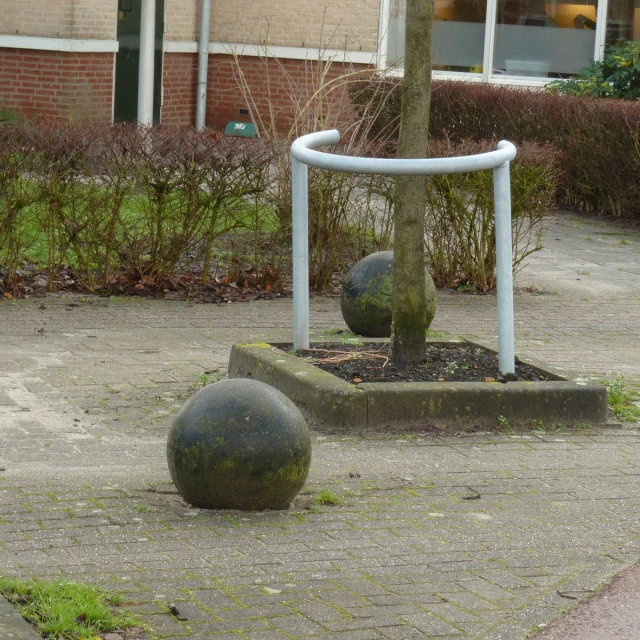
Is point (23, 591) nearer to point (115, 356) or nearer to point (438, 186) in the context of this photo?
point (115, 356)

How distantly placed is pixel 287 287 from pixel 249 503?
532 centimetres

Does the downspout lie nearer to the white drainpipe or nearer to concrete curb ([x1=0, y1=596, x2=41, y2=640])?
the white drainpipe

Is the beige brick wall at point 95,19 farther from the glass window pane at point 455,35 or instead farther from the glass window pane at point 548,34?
the glass window pane at point 548,34

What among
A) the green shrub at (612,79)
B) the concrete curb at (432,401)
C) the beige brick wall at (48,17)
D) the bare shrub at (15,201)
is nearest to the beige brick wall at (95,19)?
the beige brick wall at (48,17)

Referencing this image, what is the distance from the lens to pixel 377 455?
19.5 ft

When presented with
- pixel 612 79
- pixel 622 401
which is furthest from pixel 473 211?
pixel 612 79

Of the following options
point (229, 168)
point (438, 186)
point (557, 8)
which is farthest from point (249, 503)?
point (557, 8)

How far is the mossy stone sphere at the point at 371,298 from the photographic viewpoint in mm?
8188

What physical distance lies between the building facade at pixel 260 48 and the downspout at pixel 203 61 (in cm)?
15

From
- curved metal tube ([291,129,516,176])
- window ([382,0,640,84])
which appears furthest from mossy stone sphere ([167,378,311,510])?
window ([382,0,640,84])

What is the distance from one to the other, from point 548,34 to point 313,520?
16.9 metres

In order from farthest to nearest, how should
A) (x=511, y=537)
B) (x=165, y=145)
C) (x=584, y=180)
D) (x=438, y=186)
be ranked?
(x=584, y=180) → (x=438, y=186) → (x=165, y=145) → (x=511, y=537)

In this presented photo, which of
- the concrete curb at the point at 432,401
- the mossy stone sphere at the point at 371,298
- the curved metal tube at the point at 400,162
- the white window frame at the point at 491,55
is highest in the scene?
the white window frame at the point at 491,55

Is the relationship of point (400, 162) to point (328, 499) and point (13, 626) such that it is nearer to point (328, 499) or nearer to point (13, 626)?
point (328, 499)
